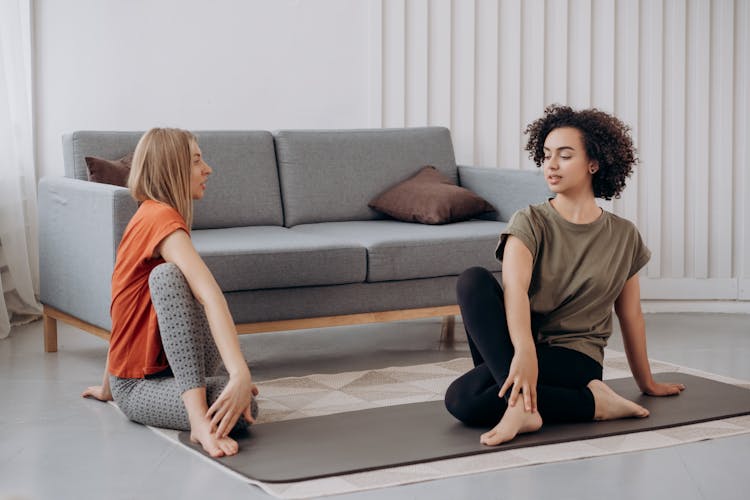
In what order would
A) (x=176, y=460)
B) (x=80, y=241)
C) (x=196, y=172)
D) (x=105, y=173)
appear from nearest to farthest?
(x=176, y=460)
(x=196, y=172)
(x=80, y=241)
(x=105, y=173)

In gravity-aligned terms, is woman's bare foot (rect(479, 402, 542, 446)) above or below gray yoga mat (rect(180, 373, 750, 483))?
above

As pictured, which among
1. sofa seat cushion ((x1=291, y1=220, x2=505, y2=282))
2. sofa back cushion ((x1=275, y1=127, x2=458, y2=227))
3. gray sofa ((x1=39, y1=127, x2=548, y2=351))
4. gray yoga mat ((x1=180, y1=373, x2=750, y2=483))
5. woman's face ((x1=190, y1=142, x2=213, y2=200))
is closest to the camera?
gray yoga mat ((x1=180, y1=373, x2=750, y2=483))

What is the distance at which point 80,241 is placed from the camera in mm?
3619

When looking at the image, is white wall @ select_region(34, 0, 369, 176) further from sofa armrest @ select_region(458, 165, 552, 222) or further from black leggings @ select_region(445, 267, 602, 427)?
black leggings @ select_region(445, 267, 602, 427)

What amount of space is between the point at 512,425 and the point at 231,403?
0.67 metres

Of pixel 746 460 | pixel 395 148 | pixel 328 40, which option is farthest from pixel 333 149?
pixel 746 460

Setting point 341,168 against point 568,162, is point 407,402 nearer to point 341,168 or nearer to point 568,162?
point 568,162

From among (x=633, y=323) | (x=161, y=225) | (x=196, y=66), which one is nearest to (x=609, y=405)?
(x=633, y=323)

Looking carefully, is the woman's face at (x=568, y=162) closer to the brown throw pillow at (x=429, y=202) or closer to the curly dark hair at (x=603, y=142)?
the curly dark hair at (x=603, y=142)

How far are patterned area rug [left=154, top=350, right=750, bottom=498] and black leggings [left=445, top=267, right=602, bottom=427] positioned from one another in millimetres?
137

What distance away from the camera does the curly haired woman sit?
271 cm

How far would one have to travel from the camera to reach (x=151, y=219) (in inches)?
111

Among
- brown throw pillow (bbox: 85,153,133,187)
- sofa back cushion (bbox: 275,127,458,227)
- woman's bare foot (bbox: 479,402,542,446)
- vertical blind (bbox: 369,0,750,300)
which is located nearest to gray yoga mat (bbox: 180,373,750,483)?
woman's bare foot (bbox: 479,402,542,446)

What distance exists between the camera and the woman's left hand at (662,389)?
314cm
